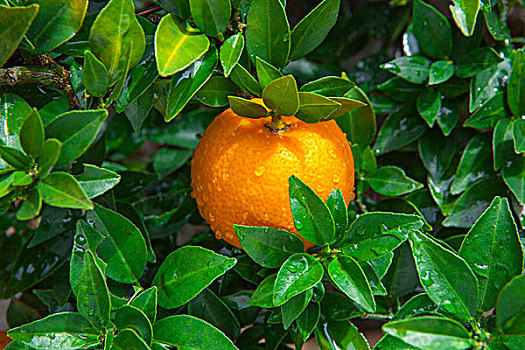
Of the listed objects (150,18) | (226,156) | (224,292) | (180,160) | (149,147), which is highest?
(150,18)

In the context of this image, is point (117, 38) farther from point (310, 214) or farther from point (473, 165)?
point (473, 165)

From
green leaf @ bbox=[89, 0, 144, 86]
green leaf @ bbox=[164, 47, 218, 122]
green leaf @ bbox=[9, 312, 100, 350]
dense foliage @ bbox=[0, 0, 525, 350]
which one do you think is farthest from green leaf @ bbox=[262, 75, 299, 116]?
green leaf @ bbox=[9, 312, 100, 350]

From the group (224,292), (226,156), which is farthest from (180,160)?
(226,156)

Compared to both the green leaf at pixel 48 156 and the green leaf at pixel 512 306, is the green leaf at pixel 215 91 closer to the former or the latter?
the green leaf at pixel 48 156

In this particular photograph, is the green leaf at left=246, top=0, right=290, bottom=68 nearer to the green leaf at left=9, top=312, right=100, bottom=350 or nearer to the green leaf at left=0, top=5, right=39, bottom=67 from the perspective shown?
the green leaf at left=0, top=5, right=39, bottom=67

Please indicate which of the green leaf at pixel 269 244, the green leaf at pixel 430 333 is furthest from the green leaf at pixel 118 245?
the green leaf at pixel 430 333

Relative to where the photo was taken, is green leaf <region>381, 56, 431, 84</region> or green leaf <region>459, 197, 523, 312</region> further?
green leaf <region>381, 56, 431, 84</region>

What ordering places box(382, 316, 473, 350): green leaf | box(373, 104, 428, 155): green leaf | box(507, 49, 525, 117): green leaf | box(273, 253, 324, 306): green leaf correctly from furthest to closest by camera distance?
1. box(373, 104, 428, 155): green leaf
2. box(507, 49, 525, 117): green leaf
3. box(273, 253, 324, 306): green leaf
4. box(382, 316, 473, 350): green leaf

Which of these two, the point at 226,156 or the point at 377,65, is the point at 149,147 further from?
the point at 226,156
